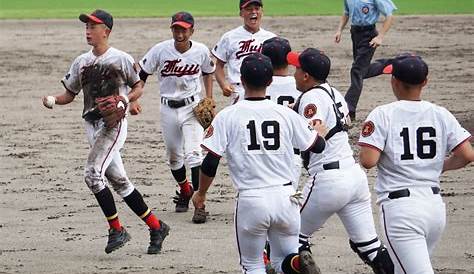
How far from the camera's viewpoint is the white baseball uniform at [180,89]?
1105 cm

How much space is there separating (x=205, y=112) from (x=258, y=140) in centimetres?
334

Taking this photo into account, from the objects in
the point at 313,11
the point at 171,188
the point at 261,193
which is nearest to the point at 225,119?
the point at 261,193

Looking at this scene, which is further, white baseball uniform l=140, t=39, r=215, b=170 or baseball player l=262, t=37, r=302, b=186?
white baseball uniform l=140, t=39, r=215, b=170

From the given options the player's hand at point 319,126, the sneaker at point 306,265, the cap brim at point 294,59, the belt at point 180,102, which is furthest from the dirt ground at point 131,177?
the cap brim at point 294,59

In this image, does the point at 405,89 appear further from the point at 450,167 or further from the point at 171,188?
the point at 171,188

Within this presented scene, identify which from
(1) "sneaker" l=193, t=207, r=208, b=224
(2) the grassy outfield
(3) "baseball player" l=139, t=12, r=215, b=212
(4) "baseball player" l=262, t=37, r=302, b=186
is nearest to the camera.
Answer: (4) "baseball player" l=262, t=37, r=302, b=186

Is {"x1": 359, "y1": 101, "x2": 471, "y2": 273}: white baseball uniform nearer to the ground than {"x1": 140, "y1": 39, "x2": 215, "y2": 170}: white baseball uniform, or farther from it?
farther from it

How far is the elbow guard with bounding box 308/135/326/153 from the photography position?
736cm

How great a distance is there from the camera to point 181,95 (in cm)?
1109

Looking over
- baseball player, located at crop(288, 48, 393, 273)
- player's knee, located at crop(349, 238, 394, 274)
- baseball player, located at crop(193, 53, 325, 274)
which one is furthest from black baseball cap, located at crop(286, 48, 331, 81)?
player's knee, located at crop(349, 238, 394, 274)

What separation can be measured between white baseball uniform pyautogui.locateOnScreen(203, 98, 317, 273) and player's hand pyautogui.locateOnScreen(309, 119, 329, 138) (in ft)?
1.03

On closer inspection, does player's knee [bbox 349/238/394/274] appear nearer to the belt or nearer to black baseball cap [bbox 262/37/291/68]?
black baseball cap [bbox 262/37/291/68]

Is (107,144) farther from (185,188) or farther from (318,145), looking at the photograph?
(318,145)

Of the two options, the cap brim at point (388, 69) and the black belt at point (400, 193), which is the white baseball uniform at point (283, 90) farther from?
the black belt at point (400, 193)
